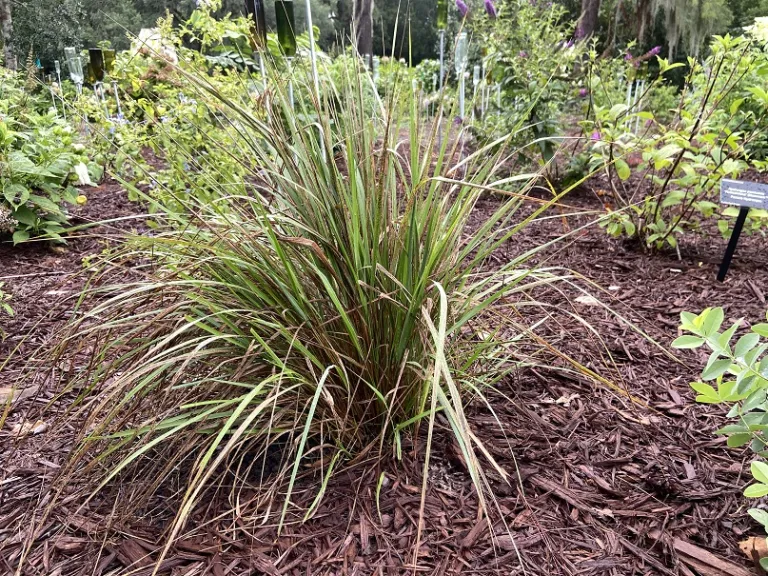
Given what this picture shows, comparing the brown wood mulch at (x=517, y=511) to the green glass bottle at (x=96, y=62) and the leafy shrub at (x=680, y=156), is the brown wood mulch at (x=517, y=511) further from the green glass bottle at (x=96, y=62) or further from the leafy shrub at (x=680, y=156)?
the green glass bottle at (x=96, y=62)

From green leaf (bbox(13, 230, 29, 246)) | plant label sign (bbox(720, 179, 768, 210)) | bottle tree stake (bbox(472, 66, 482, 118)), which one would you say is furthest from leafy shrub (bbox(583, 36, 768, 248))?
green leaf (bbox(13, 230, 29, 246))

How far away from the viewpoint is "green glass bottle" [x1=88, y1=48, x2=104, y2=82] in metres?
4.17

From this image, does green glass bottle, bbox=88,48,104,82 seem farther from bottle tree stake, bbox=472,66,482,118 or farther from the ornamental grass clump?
the ornamental grass clump

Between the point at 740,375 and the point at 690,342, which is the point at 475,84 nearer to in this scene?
the point at 690,342

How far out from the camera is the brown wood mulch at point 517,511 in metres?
1.16

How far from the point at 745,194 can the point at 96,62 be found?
4372 mm

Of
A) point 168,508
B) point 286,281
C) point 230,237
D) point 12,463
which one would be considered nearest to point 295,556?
point 168,508

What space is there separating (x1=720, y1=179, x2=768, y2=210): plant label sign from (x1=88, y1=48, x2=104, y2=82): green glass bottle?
13.5 ft

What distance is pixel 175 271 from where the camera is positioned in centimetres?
143

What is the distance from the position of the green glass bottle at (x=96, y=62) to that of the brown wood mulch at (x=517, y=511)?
336cm

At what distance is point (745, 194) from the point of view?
7.81ft

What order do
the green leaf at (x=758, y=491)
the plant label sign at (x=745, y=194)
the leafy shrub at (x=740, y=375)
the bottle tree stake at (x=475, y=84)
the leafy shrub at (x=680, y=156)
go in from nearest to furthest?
the green leaf at (x=758, y=491) < the leafy shrub at (x=740, y=375) < the bottle tree stake at (x=475, y=84) < the plant label sign at (x=745, y=194) < the leafy shrub at (x=680, y=156)

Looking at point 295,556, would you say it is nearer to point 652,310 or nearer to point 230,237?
point 230,237

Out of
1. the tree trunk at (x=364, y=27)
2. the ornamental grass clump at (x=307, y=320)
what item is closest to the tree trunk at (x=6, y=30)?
the tree trunk at (x=364, y=27)
